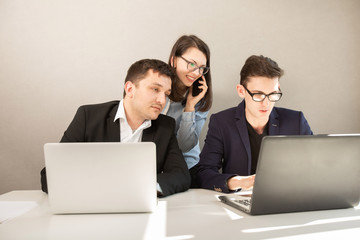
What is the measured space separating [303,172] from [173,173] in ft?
2.41

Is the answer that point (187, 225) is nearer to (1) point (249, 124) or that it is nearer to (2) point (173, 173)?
(2) point (173, 173)

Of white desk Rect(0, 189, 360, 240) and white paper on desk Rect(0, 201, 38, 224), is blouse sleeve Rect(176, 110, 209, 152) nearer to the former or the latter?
white desk Rect(0, 189, 360, 240)

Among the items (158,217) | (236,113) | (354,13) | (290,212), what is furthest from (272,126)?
(354,13)

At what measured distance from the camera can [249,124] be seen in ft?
7.05

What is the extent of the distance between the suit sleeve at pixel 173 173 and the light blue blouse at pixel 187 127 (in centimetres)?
32

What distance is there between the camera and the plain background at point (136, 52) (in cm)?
269

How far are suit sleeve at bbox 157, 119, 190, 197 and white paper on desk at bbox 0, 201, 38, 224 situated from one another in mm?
582

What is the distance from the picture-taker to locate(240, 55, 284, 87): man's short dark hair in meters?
1.96

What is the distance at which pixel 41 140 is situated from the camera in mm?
2752

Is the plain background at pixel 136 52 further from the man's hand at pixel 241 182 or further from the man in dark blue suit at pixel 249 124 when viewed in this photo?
the man's hand at pixel 241 182

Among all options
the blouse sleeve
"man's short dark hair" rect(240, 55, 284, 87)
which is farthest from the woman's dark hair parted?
"man's short dark hair" rect(240, 55, 284, 87)

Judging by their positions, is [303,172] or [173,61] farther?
[173,61]

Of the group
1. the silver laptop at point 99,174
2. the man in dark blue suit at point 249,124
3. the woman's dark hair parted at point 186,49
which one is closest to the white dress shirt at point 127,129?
the man in dark blue suit at point 249,124

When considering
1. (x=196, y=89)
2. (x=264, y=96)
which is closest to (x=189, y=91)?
(x=196, y=89)
